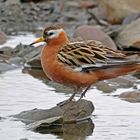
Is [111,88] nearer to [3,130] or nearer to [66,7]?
[3,130]

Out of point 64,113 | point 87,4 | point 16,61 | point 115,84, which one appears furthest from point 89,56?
point 87,4

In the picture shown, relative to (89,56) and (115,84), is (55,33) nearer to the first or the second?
(89,56)

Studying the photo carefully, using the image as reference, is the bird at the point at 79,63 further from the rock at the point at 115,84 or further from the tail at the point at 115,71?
the rock at the point at 115,84

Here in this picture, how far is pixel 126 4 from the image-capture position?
57.7 feet

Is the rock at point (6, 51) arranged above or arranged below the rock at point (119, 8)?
above

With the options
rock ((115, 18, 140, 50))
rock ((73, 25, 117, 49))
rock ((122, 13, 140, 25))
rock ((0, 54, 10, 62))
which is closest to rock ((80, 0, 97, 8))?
rock ((122, 13, 140, 25))

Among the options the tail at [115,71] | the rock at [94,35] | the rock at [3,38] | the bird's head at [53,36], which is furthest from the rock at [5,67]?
the tail at [115,71]

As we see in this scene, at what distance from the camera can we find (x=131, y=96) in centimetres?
1054

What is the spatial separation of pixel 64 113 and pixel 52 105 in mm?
810

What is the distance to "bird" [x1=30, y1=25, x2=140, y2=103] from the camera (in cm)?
927

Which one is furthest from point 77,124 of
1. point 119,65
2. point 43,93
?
point 43,93

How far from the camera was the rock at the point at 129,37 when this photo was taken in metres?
14.0

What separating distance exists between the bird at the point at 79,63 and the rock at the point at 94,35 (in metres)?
4.18

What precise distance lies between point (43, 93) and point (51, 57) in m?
1.65
